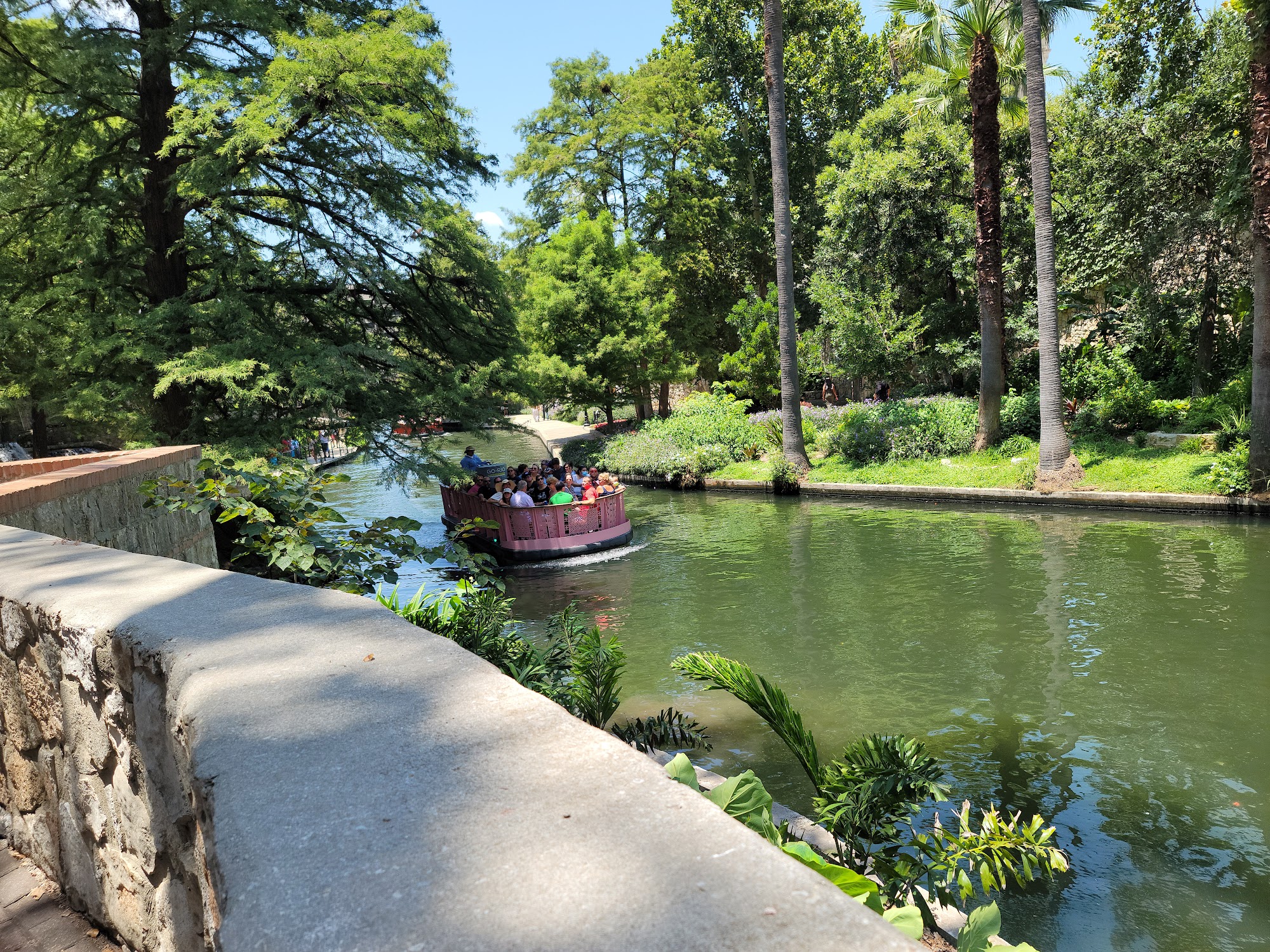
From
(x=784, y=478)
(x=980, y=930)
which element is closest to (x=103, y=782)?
(x=980, y=930)

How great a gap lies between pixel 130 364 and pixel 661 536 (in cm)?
1010

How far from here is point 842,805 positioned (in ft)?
13.3

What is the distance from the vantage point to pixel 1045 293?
1795 cm

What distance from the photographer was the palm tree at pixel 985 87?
1920 centimetres

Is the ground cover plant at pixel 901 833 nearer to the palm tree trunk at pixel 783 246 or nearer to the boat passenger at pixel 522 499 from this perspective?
the boat passenger at pixel 522 499

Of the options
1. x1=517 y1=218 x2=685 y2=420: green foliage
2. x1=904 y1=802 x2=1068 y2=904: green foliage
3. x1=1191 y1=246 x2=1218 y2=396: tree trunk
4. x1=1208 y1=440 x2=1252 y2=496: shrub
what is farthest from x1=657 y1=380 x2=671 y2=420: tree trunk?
x1=904 y1=802 x2=1068 y2=904: green foliage

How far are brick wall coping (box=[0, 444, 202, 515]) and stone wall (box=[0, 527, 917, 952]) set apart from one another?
2.21 meters

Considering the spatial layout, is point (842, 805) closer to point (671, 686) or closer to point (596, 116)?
point (671, 686)

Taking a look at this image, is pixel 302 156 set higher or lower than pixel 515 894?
higher

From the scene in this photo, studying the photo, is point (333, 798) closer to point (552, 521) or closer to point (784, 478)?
point (552, 521)

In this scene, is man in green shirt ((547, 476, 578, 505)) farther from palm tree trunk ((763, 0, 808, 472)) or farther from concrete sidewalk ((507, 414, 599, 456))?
concrete sidewalk ((507, 414, 599, 456))

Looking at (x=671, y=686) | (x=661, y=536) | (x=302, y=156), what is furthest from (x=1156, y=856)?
(x=302, y=156)

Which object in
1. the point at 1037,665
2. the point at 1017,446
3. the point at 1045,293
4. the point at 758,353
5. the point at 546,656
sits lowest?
the point at 1037,665

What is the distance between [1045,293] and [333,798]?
19192 millimetres
